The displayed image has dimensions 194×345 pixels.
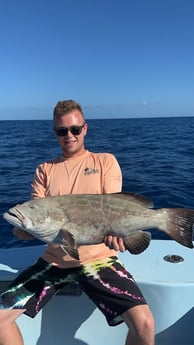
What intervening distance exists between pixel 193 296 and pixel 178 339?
0.51 metres

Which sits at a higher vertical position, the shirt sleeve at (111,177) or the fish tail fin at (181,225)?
the shirt sleeve at (111,177)

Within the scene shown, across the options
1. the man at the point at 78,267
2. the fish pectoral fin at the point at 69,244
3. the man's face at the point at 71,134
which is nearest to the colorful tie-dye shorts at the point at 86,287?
the man at the point at 78,267

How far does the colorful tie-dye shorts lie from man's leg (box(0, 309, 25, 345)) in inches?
1.7

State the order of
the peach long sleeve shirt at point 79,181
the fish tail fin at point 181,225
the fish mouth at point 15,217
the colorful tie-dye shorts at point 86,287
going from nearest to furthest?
the fish mouth at point 15,217 → the fish tail fin at point 181,225 → the colorful tie-dye shorts at point 86,287 → the peach long sleeve shirt at point 79,181

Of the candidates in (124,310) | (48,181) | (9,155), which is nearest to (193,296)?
(124,310)

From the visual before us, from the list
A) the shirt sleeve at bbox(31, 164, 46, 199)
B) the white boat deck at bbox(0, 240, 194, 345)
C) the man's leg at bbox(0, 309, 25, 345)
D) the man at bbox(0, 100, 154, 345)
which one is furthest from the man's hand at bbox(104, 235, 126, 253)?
the man's leg at bbox(0, 309, 25, 345)

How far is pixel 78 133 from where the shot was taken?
3389mm

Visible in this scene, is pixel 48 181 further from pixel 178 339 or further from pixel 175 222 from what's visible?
pixel 178 339

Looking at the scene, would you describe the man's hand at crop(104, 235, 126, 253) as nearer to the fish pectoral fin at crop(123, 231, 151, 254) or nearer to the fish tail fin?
the fish pectoral fin at crop(123, 231, 151, 254)

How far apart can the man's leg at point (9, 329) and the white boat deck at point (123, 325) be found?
49 centimetres

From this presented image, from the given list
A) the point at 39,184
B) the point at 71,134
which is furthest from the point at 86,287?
the point at 71,134

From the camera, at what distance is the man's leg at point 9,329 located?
298 cm

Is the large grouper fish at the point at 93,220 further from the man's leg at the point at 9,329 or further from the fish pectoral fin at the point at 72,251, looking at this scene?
the man's leg at the point at 9,329

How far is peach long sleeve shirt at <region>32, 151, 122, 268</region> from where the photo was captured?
127 inches
